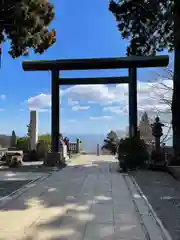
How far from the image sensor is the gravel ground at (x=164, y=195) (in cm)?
444

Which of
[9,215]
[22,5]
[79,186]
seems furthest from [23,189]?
[22,5]

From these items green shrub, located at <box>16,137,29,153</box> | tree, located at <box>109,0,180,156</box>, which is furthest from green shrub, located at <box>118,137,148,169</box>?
green shrub, located at <box>16,137,29,153</box>

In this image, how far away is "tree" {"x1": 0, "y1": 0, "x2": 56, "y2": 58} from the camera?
9077 mm

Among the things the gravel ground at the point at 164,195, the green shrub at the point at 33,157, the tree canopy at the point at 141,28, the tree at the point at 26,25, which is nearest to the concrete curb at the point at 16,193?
the gravel ground at the point at 164,195

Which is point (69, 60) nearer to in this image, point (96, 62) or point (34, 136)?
point (96, 62)

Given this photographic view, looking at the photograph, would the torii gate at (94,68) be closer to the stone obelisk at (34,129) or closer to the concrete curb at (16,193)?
the stone obelisk at (34,129)

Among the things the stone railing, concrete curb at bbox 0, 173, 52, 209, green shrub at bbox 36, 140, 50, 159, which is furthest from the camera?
the stone railing

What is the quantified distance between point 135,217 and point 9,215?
1.72 m

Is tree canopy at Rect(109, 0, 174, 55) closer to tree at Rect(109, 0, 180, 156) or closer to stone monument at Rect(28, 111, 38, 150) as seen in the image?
tree at Rect(109, 0, 180, 156)

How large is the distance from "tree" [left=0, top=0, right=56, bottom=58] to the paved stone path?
487cm

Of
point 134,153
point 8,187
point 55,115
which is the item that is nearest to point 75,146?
point 55,115

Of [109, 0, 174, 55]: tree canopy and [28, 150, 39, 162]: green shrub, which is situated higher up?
[109, 0, 174, 55]: tree canopy

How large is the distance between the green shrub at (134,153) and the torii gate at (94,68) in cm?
169

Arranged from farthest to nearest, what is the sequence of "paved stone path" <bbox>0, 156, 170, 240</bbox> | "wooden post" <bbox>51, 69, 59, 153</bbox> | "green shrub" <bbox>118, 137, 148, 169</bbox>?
"wooden post" <bbox>51, 69, 59, 153</bbox>
"green shrub" <bbox>118, 137, 148, 169</bbox>
"paved stone path" <bbox>0, 156, 170, 240</bbox>
